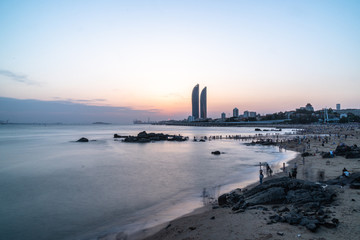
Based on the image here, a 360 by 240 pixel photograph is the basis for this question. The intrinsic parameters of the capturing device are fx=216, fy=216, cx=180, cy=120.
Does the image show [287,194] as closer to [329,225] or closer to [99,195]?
[329,225]

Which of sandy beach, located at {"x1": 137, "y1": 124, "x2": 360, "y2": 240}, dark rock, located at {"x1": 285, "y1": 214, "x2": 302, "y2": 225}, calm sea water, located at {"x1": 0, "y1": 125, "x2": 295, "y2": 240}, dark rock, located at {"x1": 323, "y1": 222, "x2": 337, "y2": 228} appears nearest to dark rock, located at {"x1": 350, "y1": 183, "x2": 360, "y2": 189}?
sandy beach, located at {"x1": 137, "y1": 124, "x2": 360, "y2": 240}

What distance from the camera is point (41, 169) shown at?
24.0 m

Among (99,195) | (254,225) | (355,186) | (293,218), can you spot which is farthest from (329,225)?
(99,195)

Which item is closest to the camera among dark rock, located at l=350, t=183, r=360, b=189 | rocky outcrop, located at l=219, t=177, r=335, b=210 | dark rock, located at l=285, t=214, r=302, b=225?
dark rock, located at l=285, t=214, r=302, b=225

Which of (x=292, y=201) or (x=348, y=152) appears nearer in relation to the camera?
(x=292, y=201)

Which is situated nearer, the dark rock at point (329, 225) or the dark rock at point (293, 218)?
the dark rock at point (329, 225)

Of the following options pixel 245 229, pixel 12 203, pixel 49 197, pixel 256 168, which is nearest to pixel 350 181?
pixel 245 229

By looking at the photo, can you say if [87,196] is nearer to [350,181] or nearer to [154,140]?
[350,181]

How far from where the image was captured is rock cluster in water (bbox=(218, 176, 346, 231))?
7.58m

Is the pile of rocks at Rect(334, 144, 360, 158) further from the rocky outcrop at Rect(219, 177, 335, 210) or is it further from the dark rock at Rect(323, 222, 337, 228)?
the dark rock at Rect(323, 222, 337, 228)

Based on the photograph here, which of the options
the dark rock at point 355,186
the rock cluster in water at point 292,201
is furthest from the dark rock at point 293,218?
the dark rock at point 355,186

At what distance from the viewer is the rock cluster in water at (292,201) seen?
7.58 m

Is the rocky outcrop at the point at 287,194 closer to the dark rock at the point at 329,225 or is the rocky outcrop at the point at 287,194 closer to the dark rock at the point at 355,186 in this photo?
the dark rock at the point at 355,186

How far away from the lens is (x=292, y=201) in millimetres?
9742
